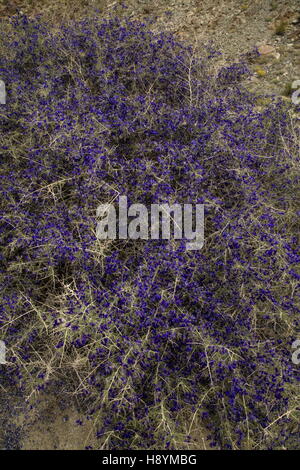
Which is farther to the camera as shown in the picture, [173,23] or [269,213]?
[173,23]

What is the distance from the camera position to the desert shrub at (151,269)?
122 inches

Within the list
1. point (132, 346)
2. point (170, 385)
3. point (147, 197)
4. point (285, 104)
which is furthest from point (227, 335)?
point (285, 104)

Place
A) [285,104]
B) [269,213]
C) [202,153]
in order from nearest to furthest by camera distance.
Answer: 1. [269,213]
2. [202,153]
3. [285,104]

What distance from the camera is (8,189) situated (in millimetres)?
3824

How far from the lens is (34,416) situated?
336 cm

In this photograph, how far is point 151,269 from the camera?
3363mm

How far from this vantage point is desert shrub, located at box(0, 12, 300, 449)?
10.2 feet

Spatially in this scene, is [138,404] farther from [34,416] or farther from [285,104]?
[285,104]

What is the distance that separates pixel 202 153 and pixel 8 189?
6.57 feet

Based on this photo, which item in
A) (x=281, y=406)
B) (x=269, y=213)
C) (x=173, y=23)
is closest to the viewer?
(x=281, y=406)

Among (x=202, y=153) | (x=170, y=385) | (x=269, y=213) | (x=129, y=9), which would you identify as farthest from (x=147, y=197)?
(x=129, y=9)

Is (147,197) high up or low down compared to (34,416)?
up

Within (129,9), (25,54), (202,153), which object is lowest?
(202,153)
